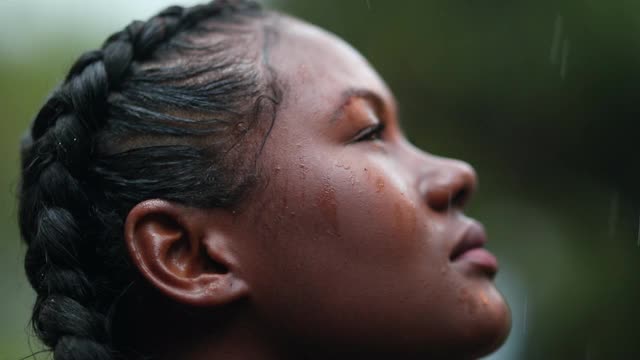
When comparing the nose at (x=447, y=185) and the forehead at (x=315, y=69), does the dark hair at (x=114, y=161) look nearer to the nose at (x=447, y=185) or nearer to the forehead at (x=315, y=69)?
the forehead at (x=315, y=69)

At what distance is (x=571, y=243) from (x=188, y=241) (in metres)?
4.63

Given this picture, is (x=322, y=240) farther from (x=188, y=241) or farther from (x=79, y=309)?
(x=79, y=309)

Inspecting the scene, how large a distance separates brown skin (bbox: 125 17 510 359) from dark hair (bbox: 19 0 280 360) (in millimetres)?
67

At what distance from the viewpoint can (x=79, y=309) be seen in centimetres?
214

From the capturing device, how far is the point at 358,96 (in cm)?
242

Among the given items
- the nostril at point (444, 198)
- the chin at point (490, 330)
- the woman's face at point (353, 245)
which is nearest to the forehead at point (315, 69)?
the woman's face at point (353, 245)

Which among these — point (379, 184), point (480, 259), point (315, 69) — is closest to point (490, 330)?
point (480, 259)

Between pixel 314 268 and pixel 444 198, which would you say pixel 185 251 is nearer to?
pixel 314 268

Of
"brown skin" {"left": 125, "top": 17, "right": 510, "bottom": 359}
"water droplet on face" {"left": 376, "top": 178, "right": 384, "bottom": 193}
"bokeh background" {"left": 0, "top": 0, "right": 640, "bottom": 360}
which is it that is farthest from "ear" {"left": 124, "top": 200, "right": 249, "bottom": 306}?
"bokeh background" {"left": 0, "top": 0, "right": 640, "bottom": 360}

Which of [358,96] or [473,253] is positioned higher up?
[358,96]

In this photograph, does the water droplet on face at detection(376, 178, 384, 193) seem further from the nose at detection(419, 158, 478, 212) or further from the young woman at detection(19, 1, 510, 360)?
the nose at detection(419, 158, 478, 212)

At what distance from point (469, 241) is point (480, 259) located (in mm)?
60

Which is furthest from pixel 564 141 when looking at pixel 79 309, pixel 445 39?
pixel 79 309

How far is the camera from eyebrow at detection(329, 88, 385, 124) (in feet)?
7.74
